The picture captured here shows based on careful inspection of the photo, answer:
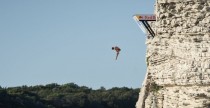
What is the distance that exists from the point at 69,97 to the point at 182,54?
6495 cm

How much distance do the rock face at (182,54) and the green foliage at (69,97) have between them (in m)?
50.9

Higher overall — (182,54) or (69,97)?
(69,97)

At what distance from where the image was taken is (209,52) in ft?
33.3

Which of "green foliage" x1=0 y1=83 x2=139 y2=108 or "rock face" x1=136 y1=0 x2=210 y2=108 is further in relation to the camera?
"green foliage" x1=0 y1=83 x2=139 y2=108

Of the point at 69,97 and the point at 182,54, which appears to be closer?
the point at 182,54

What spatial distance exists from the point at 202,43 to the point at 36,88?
77.5m

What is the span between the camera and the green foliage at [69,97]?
65.2m

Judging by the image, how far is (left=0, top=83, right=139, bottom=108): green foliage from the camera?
6524cm

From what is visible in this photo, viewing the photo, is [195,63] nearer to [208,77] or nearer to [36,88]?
[208,77]

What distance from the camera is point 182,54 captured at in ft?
35.1

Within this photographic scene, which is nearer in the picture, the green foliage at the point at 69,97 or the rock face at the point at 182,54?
the rock face at the point at 182,54

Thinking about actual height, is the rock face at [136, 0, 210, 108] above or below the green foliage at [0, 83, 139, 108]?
below

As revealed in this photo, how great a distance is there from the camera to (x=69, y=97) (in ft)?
246

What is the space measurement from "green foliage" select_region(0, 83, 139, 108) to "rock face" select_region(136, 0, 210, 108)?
167 feet
